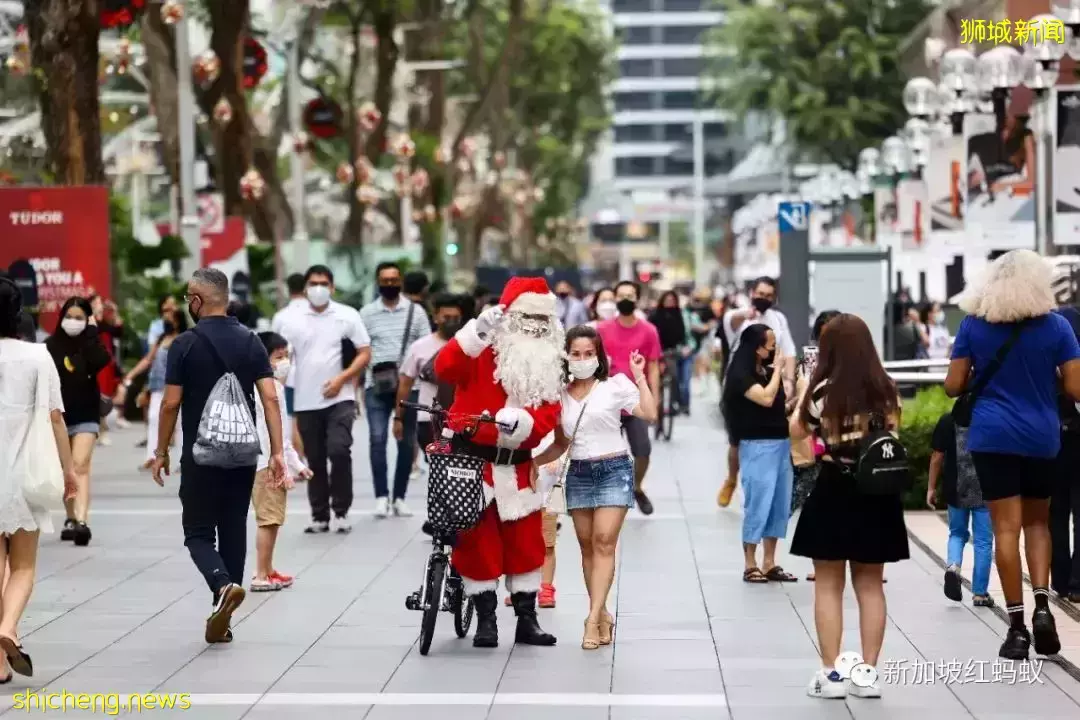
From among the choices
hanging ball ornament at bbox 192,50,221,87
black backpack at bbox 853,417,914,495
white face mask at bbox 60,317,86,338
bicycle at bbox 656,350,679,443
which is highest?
hanging ball ornament at bbox 192,50,221,87

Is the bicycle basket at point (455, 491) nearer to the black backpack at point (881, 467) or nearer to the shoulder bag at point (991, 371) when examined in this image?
the black backpack at point (881, 467)

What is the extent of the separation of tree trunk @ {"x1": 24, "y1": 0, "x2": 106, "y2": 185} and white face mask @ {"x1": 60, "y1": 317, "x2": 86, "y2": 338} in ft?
35.9

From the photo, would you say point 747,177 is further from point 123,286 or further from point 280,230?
point 123,286

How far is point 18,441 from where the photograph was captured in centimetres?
945

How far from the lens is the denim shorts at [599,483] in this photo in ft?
33.9

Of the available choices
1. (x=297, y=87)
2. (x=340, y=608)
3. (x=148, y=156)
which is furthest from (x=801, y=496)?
(x=148, y=156)

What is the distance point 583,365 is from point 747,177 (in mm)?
69151

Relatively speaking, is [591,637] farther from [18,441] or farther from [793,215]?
[793,215]

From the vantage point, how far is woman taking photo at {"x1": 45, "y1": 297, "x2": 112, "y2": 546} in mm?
14117

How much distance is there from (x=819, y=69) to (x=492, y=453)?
43.7 meters

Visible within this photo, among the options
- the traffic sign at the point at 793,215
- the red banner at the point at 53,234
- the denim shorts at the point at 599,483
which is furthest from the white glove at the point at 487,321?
the traffic sign at the point at 793,215

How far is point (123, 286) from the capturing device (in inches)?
1206

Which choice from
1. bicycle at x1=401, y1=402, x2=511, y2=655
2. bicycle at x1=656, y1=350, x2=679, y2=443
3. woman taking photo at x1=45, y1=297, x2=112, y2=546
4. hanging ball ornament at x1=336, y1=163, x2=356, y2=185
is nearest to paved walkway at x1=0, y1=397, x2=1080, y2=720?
bicycle at x1=401, y1=402, x2=511, y2=655

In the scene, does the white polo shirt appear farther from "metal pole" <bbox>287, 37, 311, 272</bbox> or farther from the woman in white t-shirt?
"metal pole" <bbox>287, 37, 311, 272</bbox>
